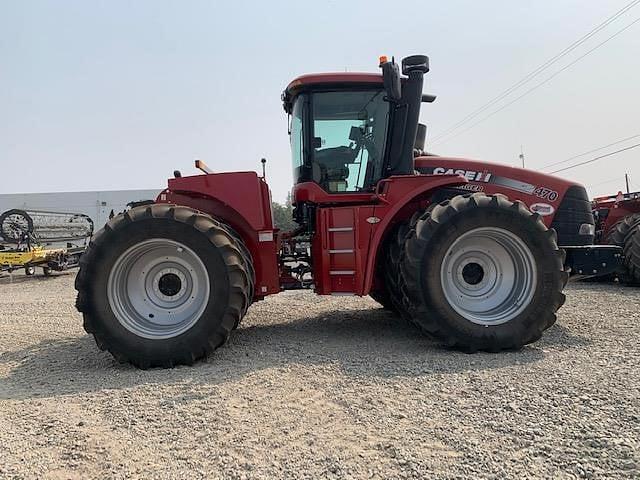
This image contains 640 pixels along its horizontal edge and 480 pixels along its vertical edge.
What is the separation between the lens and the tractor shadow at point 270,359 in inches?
155

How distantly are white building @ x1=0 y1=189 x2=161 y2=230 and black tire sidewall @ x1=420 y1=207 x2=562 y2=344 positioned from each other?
119ft

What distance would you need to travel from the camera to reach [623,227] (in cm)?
973

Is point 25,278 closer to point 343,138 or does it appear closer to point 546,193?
point 343,138

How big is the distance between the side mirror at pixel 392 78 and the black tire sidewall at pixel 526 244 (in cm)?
141

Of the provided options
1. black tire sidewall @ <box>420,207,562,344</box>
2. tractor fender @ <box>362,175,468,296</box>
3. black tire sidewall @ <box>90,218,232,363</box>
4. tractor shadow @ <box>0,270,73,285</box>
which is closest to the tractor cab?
tractor fender @ <box>362,175,468,296</box>

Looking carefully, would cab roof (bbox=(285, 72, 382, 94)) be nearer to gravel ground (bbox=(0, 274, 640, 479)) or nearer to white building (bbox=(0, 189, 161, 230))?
gravel ground (bbox=(0, 274, 640, 479))

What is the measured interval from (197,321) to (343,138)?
2.67m

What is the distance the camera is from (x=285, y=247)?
584 cm

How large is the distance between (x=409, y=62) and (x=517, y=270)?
2.52 meters

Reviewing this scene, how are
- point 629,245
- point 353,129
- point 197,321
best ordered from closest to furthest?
point 197,321 < point 353,129 < point 629,245

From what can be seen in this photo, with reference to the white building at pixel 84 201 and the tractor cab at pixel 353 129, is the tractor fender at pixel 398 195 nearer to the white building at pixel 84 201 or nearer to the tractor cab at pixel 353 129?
the tractor cab at pixel 353 129

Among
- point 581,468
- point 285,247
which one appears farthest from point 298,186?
point 581,468

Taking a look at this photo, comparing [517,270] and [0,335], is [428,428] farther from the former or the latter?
[0,335]

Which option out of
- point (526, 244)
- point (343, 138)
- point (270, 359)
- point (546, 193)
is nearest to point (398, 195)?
point (343, 138)
